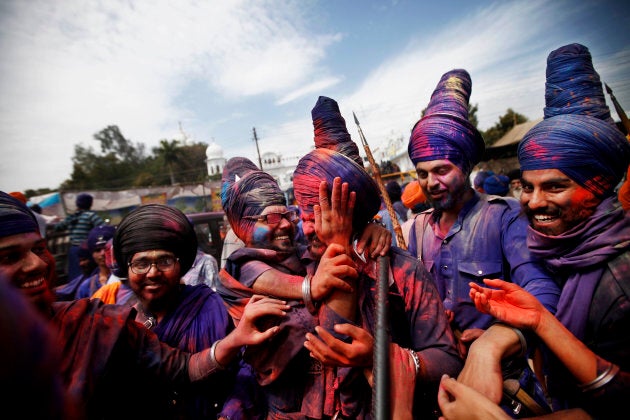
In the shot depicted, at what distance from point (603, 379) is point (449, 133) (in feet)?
5.29

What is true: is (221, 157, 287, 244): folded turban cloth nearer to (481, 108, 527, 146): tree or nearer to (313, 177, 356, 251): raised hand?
(313, 177, 356, 251): raised hand

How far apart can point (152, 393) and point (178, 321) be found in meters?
0.45

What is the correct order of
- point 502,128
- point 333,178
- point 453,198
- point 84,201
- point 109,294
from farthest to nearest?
1. point 502,128
2. point 84,201
3. point 109,294
4. point 453,198
5. point 333,178

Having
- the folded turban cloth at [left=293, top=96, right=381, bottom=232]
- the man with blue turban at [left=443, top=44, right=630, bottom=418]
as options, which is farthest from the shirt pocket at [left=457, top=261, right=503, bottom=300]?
the folded turban cloth at [left=293, top=96, right=381, bottom=232]

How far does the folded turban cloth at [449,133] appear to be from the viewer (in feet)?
7.03

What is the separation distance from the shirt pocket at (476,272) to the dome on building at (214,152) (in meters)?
72.7

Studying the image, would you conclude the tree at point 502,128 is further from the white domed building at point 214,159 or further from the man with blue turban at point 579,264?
the white domed building at point 214,159

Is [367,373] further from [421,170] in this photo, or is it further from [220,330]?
[421,170]

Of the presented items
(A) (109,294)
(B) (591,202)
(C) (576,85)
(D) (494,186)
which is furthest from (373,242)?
(D) (494,186)

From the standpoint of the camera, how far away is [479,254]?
6.66 ft

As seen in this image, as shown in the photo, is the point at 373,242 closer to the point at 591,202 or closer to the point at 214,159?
the point at 591,202

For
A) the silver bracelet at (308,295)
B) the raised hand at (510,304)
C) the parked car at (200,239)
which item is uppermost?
the silver bracelet at (308,295)

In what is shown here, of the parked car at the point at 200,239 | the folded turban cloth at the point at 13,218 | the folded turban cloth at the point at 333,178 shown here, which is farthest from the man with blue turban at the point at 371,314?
the parked car at the point at 200,239

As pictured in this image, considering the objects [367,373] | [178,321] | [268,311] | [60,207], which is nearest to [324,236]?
[268,311]
